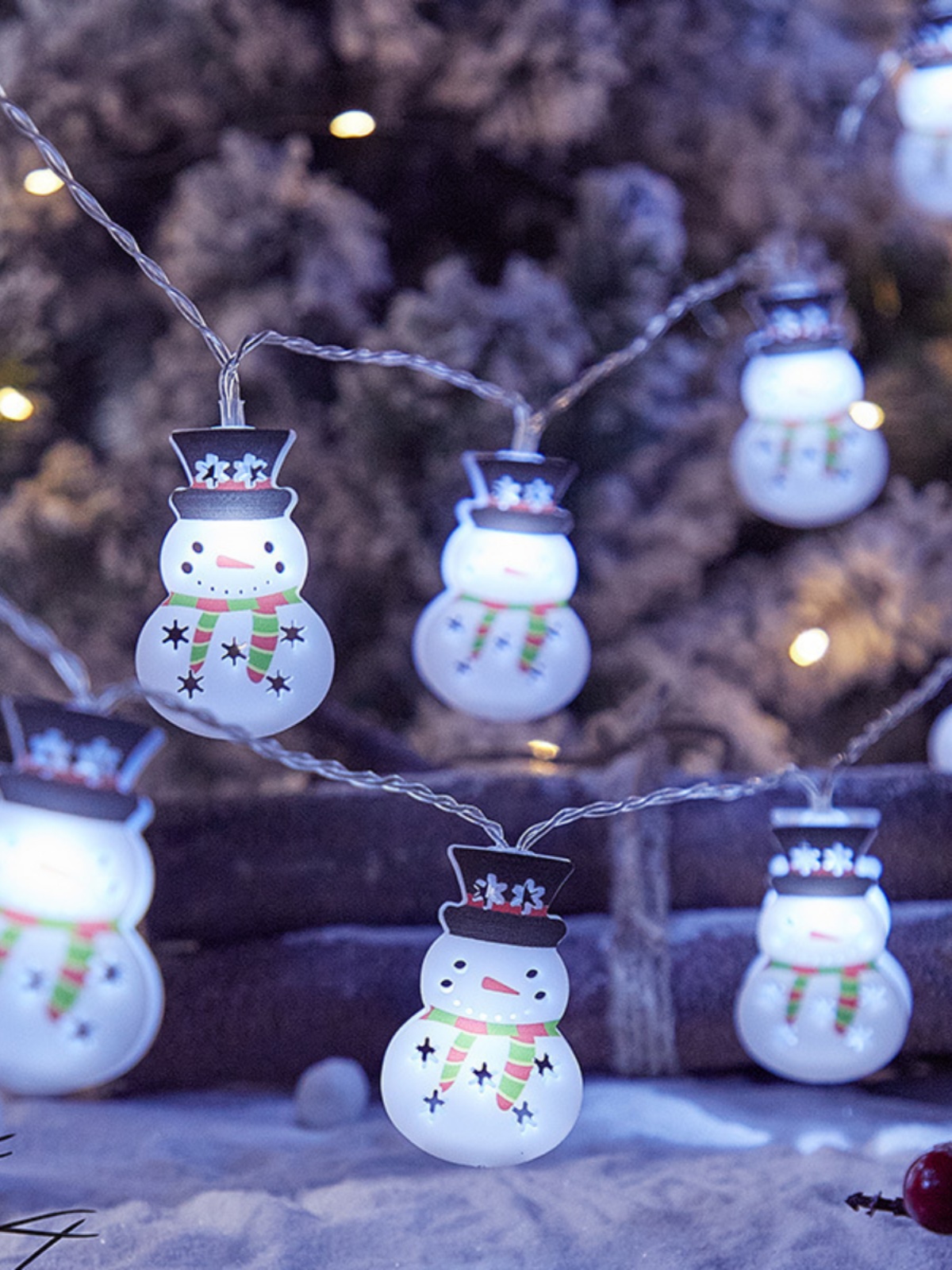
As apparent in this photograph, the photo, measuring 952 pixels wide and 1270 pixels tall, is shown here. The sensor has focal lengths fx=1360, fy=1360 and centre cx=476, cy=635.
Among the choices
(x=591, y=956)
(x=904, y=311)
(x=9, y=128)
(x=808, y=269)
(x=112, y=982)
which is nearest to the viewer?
(x=112, y=982)

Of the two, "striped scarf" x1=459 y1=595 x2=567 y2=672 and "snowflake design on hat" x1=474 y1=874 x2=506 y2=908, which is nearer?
"snowflake design on hat" x1=474 y1=874 x2=506 y2=908

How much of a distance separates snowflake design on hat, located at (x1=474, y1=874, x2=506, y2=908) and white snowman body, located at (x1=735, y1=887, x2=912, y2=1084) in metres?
0.34

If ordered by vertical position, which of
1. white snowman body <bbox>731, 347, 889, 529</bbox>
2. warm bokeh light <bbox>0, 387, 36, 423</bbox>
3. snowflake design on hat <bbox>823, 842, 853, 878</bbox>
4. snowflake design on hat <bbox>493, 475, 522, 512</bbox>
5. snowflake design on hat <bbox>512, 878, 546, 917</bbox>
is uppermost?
warm bokeh light <bbox>0, 387, 36, 423</bbox>

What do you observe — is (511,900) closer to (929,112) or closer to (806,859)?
(806,859)

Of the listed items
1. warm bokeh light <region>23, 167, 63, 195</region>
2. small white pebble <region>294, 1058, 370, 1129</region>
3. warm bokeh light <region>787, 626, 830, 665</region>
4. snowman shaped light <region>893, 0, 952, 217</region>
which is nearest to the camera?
small white pebble <region>294, 1058, 370, 1129</region>

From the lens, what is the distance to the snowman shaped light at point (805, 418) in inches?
60.1

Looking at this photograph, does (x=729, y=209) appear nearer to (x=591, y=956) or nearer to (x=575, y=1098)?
(x=591, y=956)

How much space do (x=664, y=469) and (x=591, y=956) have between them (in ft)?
2.55

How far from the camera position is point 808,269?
196 centimetres

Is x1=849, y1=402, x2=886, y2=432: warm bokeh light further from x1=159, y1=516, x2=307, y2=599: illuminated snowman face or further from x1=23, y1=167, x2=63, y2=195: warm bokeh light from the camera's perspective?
x1=23, y1=167, x2=63, y2=195: warm bokeh light

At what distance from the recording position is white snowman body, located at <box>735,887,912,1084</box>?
1245mm

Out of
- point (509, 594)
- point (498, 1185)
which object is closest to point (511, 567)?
point (509, 594)

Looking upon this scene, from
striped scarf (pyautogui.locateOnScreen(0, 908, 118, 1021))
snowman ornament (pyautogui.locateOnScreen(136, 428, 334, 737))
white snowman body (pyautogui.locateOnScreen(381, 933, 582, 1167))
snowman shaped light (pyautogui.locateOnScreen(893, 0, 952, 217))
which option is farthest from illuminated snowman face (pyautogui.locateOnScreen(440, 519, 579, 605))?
snowman shaped light (pyautogui.locateOnScreen(893, 0, 952, 217))

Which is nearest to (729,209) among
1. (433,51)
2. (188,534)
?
(433,51)
